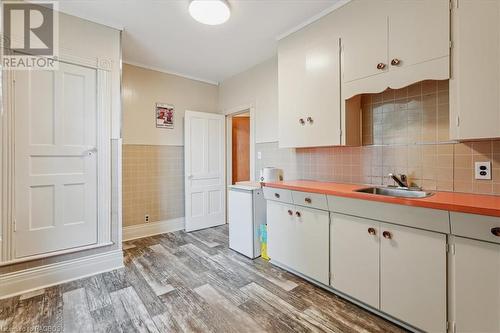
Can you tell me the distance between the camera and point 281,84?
272cm

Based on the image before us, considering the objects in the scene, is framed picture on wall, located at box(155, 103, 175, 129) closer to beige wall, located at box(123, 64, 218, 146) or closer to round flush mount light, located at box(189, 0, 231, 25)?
beige wall, located at box(123, 64, 218, 146)

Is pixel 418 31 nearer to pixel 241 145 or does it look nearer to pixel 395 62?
pixel 395 62

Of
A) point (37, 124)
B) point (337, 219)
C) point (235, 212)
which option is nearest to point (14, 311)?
point (37, 124)

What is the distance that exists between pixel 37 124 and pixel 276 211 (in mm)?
2443

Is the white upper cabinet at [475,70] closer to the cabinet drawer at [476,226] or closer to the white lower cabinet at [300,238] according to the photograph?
the cabinet drawer at [476,226]

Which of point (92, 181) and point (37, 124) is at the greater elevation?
point (37, 124)

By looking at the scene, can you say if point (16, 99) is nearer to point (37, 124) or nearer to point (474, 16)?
point (37, 124)

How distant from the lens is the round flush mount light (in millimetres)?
2015

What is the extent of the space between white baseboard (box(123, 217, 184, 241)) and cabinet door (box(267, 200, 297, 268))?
1.95 m

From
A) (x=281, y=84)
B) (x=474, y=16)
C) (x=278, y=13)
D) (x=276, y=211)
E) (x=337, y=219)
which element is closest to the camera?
(x=474, y=16)

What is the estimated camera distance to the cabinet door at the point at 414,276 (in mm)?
1418

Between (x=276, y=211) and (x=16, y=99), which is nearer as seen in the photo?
(x=16, y=99)

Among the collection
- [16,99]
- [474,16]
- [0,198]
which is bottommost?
[0,198]

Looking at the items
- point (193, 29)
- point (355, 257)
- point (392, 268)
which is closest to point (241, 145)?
point (193, 29)
